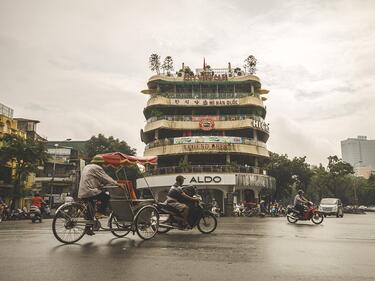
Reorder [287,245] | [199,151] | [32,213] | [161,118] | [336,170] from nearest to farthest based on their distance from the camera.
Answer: [287,245] < [32,213] < [199,151] < [161,118] < [336,170]

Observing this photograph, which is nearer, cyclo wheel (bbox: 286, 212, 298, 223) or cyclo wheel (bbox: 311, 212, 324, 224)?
cyclo wheel (bbox: 311, 212, 324, 224)

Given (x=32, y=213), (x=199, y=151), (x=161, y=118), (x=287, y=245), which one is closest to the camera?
(x=287, y=245)

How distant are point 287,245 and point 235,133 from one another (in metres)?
39.7

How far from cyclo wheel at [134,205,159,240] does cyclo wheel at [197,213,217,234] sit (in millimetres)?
2088

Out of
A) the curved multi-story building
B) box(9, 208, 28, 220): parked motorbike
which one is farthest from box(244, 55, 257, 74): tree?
box(9, 208, 28, 220): parked motorbike

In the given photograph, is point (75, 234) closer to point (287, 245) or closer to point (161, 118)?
point (287, 245)

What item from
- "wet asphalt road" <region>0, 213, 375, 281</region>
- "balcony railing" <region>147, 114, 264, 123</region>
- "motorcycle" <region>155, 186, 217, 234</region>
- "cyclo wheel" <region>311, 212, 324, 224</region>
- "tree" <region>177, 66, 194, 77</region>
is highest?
"tree" <region>177, 66, 194, 77</region>

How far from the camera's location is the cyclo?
7867mm

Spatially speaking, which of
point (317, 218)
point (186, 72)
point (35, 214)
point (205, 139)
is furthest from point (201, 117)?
point (317, 218)

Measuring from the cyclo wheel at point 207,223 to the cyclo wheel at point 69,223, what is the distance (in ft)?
12.2

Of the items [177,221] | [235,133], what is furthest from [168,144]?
[177,221]

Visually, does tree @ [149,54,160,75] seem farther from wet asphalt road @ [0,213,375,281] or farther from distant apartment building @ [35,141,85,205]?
wet asphalt road @ [0,213,375,281]

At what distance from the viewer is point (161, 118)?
45.7m

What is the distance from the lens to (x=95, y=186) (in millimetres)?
8344
